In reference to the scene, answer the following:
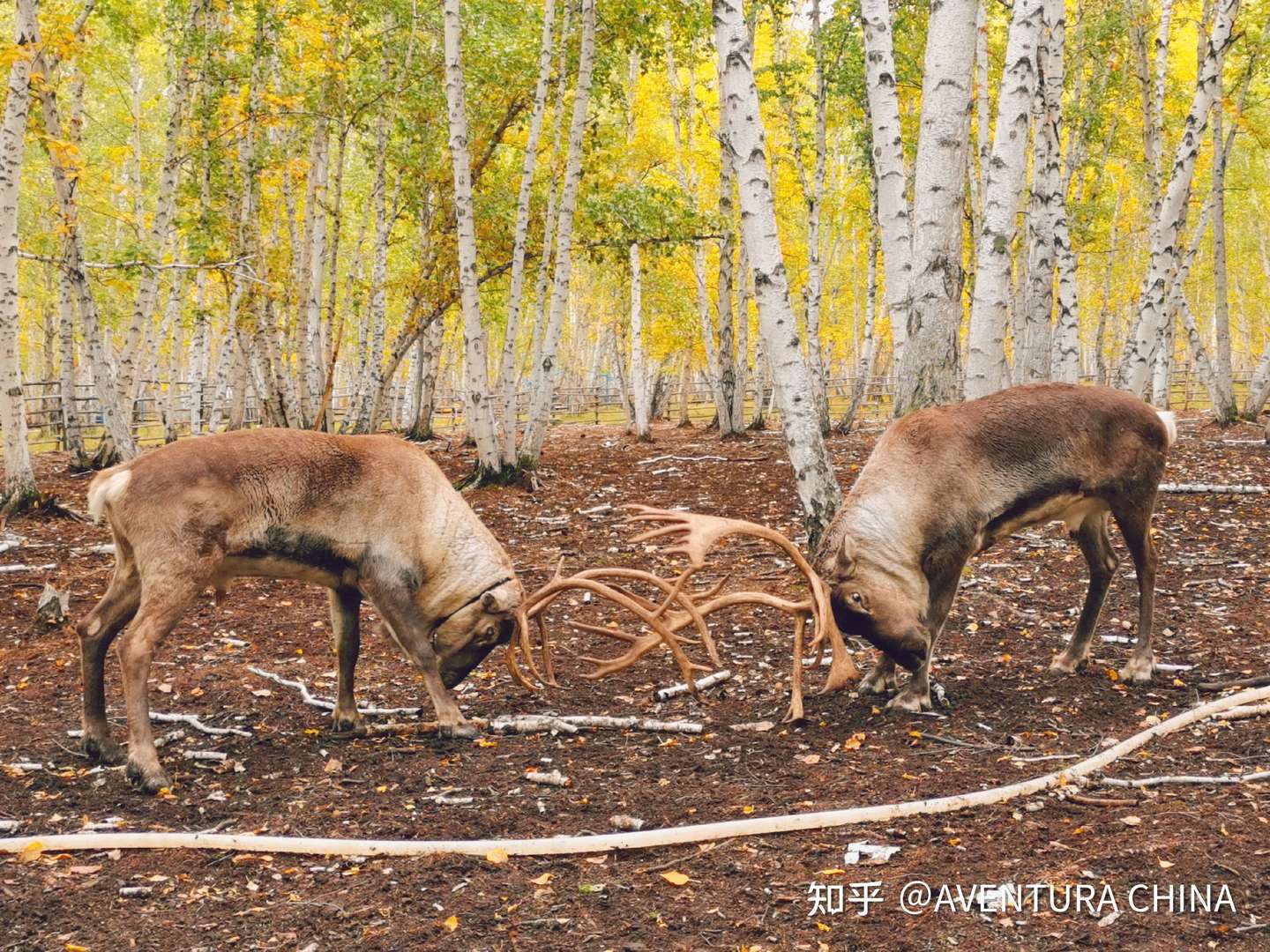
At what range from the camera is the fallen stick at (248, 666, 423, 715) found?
5.55 m

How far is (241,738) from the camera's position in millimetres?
5195

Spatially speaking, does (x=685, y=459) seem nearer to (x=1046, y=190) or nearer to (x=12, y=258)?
(x=1046, y=190)

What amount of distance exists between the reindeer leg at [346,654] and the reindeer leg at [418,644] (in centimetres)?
22

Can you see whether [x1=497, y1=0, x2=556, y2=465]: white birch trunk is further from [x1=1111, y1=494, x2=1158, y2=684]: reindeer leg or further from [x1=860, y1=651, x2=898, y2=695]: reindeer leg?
[x1=1111, y1=494, x2=1158, y2=684]: reindeer leg

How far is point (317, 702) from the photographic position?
5.66 metres

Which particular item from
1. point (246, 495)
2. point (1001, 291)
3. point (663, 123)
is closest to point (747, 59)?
point (1001, 291)

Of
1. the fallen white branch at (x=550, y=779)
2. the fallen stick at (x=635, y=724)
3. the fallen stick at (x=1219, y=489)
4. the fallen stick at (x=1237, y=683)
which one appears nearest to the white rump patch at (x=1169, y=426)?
the fallen stick at (x=1237, y=683)

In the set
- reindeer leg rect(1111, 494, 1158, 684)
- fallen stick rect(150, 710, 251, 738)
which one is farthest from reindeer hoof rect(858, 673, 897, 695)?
fallen stick rect(150, 710, 251, 738)

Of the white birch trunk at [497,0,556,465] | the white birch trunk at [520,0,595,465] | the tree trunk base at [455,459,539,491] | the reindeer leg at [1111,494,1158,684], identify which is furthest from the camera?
the tree trunk base at [455,459,539,491]

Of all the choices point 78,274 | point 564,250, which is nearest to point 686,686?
point 564,250

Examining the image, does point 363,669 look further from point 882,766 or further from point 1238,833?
point 1238,833

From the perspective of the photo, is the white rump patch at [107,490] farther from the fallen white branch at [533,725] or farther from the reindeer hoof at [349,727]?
the fallen white branch at [533,725]

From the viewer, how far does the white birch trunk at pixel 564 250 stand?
11.6 m

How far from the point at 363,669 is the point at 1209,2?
1838 cm
